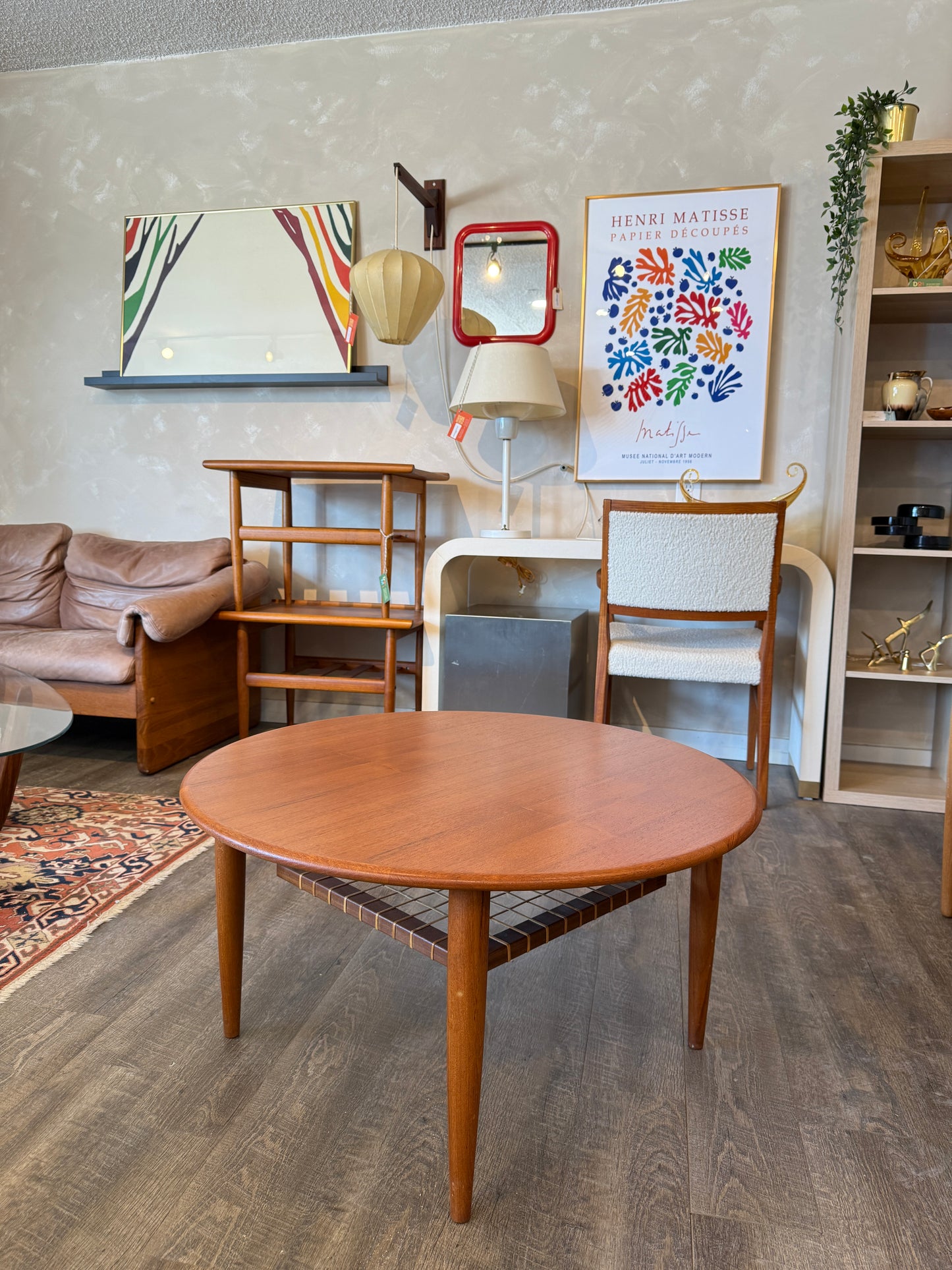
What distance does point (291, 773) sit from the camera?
117cm

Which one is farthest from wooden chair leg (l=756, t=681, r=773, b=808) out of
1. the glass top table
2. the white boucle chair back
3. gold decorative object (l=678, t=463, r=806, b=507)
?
the glass top table

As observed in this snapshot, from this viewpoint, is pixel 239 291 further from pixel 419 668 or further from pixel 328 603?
pixel 419 668

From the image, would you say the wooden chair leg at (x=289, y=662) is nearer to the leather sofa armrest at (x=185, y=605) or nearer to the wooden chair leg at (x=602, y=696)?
the leather sofa armrest at (x=185, y=605)

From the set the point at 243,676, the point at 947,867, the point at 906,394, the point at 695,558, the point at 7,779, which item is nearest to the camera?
the point at 947,867

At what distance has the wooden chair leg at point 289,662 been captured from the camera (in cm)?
309

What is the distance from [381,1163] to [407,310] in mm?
2436

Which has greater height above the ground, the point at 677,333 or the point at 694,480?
the point at 677,333

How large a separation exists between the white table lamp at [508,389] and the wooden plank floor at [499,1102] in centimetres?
158

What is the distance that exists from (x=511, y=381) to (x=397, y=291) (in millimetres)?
481

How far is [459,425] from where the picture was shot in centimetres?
288

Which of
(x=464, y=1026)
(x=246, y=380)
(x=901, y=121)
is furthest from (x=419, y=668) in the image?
(x=901, y=121)

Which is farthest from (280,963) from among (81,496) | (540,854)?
(81,496)
